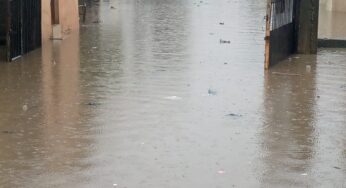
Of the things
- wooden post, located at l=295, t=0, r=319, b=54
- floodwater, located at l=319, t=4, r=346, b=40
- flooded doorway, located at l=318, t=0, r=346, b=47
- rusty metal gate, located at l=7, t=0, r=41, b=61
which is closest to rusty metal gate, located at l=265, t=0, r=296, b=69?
wooden post, located at l=295, t=0, r=319, b=54

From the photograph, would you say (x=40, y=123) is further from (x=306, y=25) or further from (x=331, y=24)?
(x=331, y=24)

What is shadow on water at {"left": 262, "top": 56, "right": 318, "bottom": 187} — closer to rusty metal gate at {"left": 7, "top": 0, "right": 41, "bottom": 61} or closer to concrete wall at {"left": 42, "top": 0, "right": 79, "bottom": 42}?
rusty metal gate at {"left": 7, "top": 0, "right": 41, "bottom": 61}

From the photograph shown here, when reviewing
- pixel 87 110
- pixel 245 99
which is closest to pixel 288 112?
pixel 245 99

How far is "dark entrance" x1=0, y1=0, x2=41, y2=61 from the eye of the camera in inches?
504

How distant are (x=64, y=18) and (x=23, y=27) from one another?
4.17 metres

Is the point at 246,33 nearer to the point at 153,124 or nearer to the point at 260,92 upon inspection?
the point at 260,92

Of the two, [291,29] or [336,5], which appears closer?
[291,29]

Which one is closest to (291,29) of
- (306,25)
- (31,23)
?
(306,25)

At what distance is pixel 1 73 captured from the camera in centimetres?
1177

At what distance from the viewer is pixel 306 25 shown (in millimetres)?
14164

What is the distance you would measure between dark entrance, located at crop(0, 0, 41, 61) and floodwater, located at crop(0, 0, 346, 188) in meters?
0.32

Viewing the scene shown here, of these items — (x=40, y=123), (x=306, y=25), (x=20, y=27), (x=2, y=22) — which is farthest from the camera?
(x=2, y=22)

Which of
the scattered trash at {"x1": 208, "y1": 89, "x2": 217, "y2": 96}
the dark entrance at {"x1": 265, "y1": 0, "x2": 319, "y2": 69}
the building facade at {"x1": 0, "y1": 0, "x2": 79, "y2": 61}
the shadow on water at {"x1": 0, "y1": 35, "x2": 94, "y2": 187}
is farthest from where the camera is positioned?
the building facade at {"x1": 0, "y1": 0, "x2": 79, "y2": 61}

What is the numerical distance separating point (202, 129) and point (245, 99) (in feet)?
6.20
